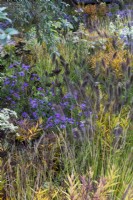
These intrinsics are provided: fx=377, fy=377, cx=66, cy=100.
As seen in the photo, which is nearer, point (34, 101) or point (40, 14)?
point (34, 101)

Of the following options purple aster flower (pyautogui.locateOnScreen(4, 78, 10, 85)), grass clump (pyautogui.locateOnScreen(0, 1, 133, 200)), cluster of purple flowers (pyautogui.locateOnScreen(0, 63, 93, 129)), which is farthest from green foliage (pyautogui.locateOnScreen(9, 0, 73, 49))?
purple aster flower (pyautogui.locateOnScreen(4, 78, 10, 85))

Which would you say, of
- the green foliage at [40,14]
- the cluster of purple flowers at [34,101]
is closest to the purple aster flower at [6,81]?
the cluster of purple flowers at [34,101]

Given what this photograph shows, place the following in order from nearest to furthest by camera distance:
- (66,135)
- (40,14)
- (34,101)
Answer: (66,135)
(34,101)
(40,14)

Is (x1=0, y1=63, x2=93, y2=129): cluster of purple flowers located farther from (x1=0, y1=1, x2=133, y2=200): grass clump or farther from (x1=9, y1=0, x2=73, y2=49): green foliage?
(x1=9, y1=0, x2=73, y2=49): green foliage

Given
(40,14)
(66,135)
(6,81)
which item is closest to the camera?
(66,135)

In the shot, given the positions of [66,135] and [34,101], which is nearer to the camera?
[66,135]

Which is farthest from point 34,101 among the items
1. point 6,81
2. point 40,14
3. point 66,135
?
point 40,14

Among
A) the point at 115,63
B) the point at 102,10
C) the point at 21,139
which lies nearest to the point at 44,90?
the point at 115,63

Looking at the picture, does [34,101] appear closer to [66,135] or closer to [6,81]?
[6,81]

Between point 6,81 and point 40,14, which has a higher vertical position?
point 40,14

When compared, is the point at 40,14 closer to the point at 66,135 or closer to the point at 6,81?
the point at 6,81

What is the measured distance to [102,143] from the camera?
2871mm

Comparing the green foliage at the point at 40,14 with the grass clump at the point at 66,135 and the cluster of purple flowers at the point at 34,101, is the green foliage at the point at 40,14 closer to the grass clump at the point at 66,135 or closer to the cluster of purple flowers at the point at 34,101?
the grass clump at the point at 66,135

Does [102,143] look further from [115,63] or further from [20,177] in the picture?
[115,63]
